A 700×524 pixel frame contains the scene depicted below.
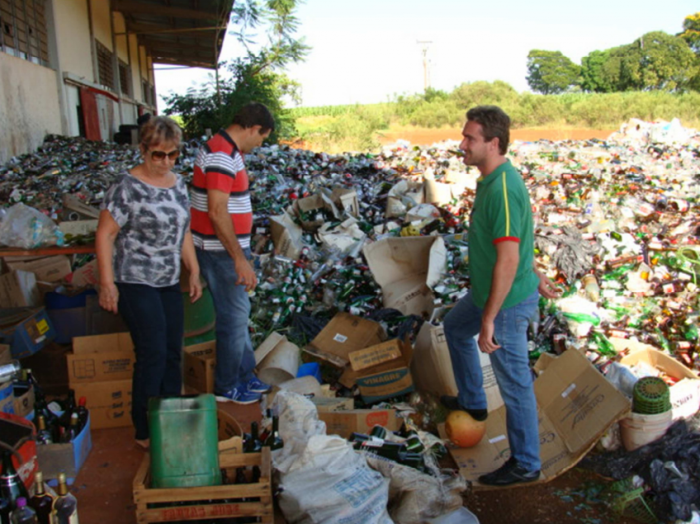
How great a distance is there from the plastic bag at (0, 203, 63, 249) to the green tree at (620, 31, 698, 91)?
51143 mm

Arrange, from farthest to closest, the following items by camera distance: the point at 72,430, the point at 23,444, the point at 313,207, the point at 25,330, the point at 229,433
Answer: the point at 313,207, the point at 25,330, the point at 229,433, the point at 72,430, the point at 23,444

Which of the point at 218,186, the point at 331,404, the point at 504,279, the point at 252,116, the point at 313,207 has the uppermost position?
the point at 252,116

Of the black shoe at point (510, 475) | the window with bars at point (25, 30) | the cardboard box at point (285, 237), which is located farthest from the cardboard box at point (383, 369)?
the window with bars at point (25, 30)

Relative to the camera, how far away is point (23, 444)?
2074mm

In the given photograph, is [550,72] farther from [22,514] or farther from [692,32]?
[22,514]

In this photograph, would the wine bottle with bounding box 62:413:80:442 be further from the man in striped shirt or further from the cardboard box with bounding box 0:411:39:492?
the man in striped shirt

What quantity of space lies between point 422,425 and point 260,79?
16287 mm

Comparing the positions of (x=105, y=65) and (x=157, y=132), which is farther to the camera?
(x=105, y=65)

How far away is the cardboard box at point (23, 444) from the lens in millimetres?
2047

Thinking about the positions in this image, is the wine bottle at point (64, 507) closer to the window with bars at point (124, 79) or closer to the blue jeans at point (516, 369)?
the blue jeans at point (516, 369)

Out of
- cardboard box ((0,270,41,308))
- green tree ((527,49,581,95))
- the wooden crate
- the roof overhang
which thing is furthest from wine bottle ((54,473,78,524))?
green tree ((527,49,581,95))

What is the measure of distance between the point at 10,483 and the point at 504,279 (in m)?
1.95

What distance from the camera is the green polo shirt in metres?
2.41

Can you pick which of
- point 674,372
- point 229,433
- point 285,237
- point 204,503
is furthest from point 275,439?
point 285,237
